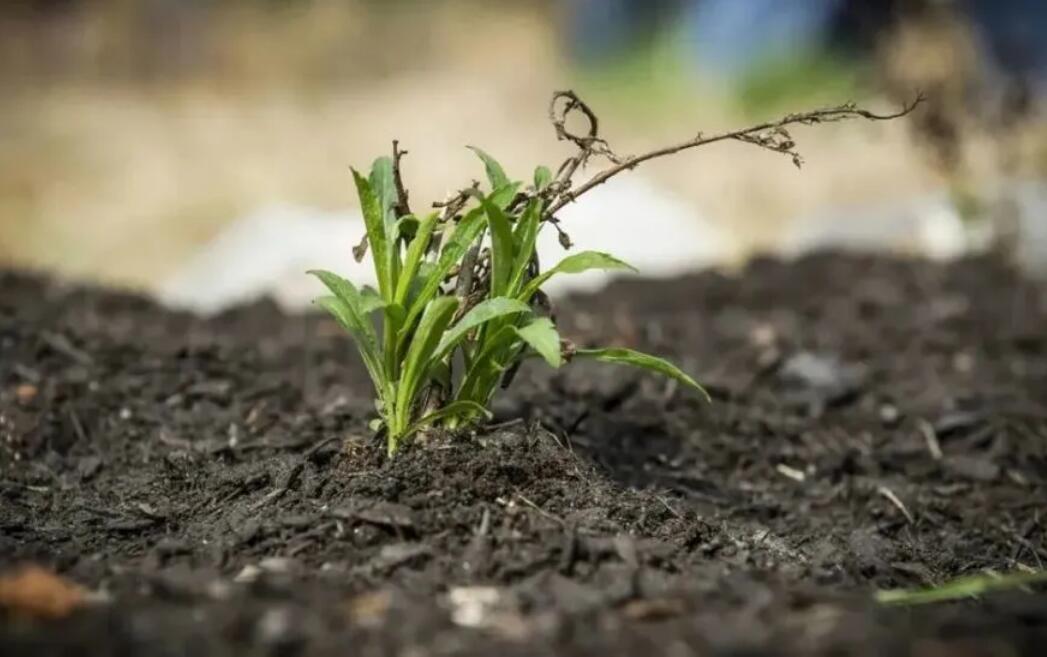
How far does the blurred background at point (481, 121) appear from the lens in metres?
Answer: 5.46

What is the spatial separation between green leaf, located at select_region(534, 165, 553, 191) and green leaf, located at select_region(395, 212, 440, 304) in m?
0.19

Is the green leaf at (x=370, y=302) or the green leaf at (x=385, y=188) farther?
the green leaf at (x=385, y=188)

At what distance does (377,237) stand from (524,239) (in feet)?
0.88

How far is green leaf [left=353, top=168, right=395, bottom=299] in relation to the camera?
1965mm

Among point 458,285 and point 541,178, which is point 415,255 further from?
point 541,178

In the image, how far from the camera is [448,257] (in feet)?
6.44

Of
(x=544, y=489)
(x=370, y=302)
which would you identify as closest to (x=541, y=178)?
(x=370, y=302)

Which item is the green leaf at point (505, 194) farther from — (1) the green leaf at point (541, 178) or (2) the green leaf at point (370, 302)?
(2) the green leaf at point (370, 302)

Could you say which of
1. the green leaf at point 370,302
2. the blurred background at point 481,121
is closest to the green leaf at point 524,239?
the green leaf at point 370,302

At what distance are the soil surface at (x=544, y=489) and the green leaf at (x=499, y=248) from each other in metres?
0.28

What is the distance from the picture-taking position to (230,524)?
6.09 feet

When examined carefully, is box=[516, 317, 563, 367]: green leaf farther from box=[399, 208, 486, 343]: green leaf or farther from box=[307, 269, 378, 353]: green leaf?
box=[307, 269, 378, 353]: green leaf

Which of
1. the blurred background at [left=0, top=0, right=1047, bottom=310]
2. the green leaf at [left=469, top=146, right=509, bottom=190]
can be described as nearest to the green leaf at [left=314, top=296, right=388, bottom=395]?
the green leaf at [left=469, top=146, right=509, bottom=190]

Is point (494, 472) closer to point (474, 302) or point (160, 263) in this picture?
point (474, 302)
